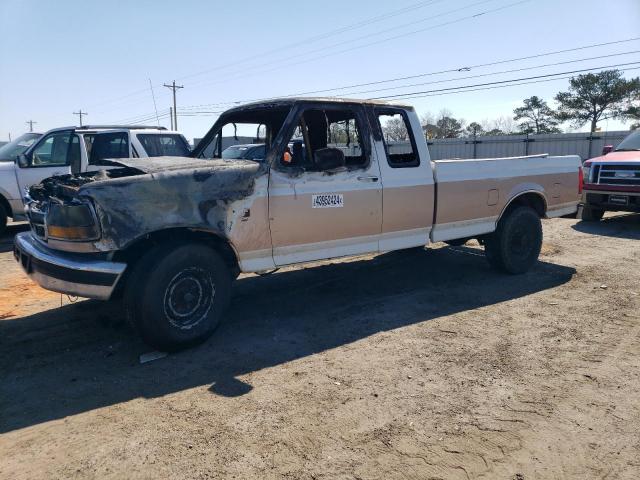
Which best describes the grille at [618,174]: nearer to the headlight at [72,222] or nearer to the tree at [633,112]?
the headlight at [72,222]

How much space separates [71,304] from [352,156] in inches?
137

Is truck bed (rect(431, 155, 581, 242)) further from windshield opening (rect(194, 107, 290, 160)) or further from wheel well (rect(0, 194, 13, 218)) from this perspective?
wheel well (rect(0, 194, 13, 218))

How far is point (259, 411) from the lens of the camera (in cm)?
321

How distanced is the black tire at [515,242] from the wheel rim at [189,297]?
402 centimetres

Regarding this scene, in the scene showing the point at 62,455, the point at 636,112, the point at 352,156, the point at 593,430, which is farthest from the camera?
the point at 636,112

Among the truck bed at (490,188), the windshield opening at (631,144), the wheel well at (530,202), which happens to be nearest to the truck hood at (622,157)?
the windshield opening at (631,144)

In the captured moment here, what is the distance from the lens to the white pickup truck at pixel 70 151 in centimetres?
907

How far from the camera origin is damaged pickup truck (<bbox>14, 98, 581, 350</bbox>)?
12.4 feet

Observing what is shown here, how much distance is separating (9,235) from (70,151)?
8.09 ft

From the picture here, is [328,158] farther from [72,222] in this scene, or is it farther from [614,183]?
[614,183]

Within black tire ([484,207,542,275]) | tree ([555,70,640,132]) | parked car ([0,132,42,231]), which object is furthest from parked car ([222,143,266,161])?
tree ([555,70,640,132])

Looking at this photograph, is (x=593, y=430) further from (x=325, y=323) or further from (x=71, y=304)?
(x=71, y=304)

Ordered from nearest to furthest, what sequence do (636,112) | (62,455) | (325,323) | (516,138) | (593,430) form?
(62,455) < (593,430) < (325,323) < (516,138) < (636,112)

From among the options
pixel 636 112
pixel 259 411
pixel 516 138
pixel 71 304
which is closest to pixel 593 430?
pixel 259 411
